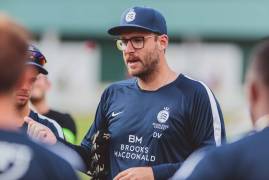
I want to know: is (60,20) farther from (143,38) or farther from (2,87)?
(2,87)

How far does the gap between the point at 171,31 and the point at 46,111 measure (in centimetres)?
3849

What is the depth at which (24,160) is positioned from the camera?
3967 mm

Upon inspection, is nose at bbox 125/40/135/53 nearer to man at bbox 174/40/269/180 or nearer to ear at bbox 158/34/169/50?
ear at bbox 158/34/169/50

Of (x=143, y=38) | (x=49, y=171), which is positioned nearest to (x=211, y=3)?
(x=143, y=38)

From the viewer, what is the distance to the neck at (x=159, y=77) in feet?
22.5

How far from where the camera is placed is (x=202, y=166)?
421 cm

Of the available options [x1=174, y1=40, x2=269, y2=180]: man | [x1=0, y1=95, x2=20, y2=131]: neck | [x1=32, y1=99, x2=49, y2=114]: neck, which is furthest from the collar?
[x1=32, y1=99, x2=49, y2=114]: neck

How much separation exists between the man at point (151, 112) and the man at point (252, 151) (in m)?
2.27

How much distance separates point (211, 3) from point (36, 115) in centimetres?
4275

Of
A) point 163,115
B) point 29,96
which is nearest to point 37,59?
point 29,96

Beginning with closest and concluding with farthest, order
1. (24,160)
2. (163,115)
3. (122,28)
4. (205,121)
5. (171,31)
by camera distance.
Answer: (24,160) → (205,121) → (163,115) → (122,28) → (171,31)

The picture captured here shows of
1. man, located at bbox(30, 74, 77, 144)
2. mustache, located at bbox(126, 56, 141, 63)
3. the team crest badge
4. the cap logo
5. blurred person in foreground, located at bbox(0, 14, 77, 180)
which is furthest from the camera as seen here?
man, located at bbox(30, 74, 77, 144)

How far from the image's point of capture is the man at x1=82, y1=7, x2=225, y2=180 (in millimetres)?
6602

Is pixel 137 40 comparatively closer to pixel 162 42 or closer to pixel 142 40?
pixel 142 40
